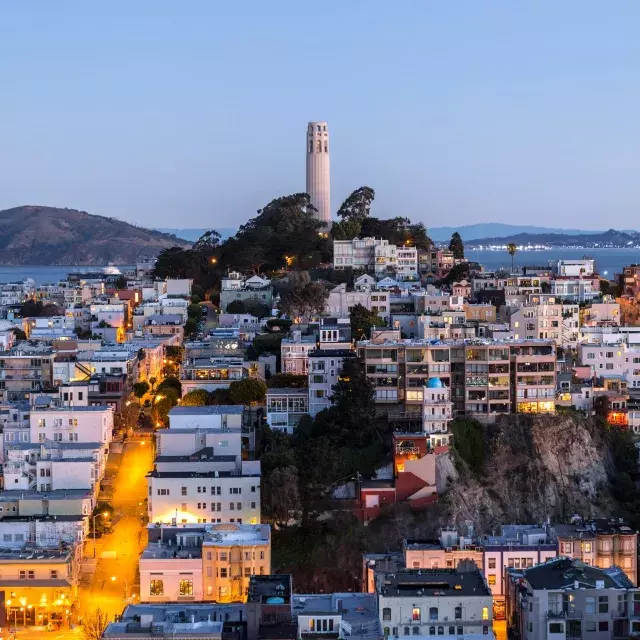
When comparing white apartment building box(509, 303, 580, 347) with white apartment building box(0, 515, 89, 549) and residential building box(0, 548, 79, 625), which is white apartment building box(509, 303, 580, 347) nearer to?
white apartment building box(0, 515, 89, 549)

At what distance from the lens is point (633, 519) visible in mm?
32594

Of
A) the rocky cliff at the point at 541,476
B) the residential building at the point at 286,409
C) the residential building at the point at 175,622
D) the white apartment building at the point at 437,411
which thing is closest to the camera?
the residential building at the point at 175,622

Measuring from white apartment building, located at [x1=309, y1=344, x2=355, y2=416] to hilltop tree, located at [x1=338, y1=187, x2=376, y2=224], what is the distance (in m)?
24.7

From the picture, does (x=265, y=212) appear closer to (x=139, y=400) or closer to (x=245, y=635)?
(x=139, y=400)

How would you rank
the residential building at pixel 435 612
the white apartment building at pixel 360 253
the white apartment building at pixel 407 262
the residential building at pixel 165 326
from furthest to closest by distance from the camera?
the white apartment building at pixel 360 253, the white apartment building at pixel 407 262, the residential building at pixel 165 326, the residential building at pixel 435 612

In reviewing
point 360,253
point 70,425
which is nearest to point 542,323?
point 360,253

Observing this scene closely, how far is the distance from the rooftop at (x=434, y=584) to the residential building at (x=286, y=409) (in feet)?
36.0

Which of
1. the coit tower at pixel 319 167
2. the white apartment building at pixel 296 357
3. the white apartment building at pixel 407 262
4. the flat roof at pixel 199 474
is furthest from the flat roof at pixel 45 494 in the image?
the coit tower at pixel 319 167

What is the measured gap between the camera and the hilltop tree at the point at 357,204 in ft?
194

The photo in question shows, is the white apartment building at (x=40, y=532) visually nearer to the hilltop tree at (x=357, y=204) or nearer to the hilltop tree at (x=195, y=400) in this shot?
the hilltop tree at (x=195, y=400)

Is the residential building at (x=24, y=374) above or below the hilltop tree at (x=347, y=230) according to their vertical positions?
below

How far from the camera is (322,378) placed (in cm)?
3475

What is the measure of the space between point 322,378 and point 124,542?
785 cm

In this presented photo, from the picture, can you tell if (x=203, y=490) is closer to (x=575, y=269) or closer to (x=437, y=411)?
(x=437, y=411)
